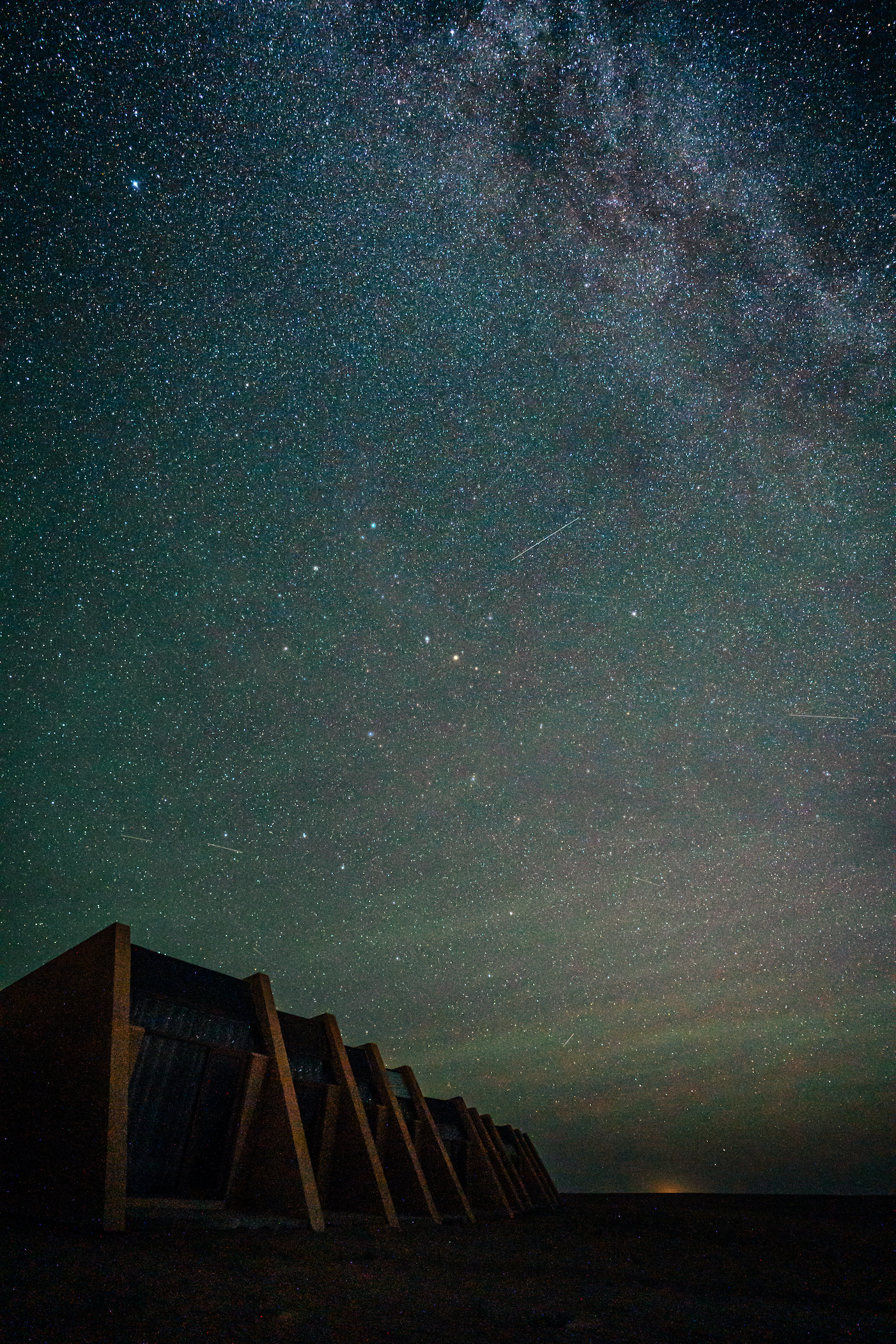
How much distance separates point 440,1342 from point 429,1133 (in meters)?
16.3

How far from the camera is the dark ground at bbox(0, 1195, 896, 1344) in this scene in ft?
18.3

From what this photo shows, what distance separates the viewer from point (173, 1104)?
39.6 ft

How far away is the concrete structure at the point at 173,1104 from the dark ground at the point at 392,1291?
0.84 m

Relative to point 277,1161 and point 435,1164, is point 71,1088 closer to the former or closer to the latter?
point 277,1161

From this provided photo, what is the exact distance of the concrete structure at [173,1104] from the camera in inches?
387

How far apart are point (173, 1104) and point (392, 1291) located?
6386 millimetres

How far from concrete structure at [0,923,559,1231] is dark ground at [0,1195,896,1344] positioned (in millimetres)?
836

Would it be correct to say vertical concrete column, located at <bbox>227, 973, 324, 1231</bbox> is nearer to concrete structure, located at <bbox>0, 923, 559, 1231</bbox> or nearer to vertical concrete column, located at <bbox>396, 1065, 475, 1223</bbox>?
concrete structure, located at <bbox>0, 923, 559, 1231</bbox>

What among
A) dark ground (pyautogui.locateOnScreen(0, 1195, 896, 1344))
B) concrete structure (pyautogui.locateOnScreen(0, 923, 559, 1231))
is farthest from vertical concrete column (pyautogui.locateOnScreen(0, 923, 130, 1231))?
dark ground (pyautogui.locateOnScreen(0, 1195, 896, 1344))

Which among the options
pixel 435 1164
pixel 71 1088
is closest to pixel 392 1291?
pixel 71 1088

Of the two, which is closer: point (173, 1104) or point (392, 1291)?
point (392, 1291)

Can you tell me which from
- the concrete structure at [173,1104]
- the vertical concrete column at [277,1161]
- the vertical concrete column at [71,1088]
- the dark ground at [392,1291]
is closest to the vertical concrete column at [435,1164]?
the concrete structure at [173,1104]

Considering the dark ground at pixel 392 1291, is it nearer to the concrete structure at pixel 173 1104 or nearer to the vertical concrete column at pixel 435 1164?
the concrete structure at pixel 173 1104

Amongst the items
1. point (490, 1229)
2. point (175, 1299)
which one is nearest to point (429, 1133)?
point (490, 1229)
